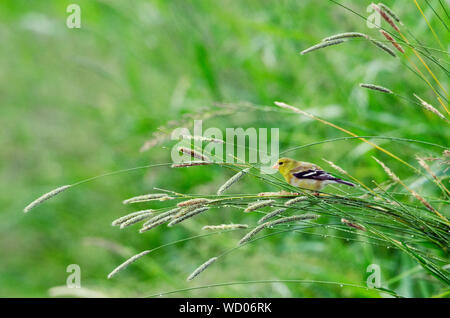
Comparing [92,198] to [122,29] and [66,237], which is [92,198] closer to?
[66,237]

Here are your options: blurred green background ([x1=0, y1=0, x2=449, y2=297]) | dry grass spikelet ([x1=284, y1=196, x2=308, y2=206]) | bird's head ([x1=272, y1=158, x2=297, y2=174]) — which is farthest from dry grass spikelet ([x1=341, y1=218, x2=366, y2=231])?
blurred green background ([x1=0, y1=0, x2=449, y2=297])

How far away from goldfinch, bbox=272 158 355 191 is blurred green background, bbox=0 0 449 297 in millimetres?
591

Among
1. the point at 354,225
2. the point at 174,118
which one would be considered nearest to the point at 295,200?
the point at 354,225

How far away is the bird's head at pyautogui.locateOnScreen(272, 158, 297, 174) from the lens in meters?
1.68

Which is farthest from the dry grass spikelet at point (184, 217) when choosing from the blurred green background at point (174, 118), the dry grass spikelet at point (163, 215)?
the blurred green background at point (174, 118)

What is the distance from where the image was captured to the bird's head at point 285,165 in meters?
1.68

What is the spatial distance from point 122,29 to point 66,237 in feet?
5.11

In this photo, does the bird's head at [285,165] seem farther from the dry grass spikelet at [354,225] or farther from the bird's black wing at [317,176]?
the dry grass spikelet at [354,225]

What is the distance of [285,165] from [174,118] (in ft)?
5.23

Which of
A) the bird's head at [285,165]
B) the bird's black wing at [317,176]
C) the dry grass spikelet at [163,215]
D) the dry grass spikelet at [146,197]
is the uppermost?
the bird's head at [285,165]

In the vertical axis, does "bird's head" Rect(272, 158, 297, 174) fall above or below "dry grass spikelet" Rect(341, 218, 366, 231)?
above

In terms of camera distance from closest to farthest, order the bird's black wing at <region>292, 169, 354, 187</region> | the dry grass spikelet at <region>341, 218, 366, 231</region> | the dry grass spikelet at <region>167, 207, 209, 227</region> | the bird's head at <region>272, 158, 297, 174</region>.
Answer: the dry grass spikelet at <region>167, 207, 209, 227</region>, the dry grass spikelet at <region>341, 218, 366, 231</region>, the bird's black wing at <region>292, 169, 354, 187</region>, the bird's head at <region>272, 158, 297, 174</region>

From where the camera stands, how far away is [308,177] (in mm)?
1553

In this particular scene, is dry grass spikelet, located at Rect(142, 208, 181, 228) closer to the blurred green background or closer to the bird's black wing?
the bird's black wing
